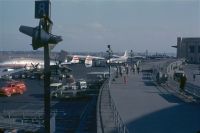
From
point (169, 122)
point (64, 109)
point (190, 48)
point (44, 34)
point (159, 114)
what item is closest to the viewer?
point (44, 34)

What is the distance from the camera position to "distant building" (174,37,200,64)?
393ft

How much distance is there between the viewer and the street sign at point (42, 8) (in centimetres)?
429

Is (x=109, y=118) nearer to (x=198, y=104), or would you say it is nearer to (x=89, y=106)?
(x=198, y=104)

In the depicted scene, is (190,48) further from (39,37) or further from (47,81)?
(39,37)

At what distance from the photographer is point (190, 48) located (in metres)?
124

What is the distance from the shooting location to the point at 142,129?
13.6 metres

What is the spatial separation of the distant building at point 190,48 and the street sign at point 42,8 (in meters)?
116

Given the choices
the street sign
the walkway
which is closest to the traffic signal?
the street sign

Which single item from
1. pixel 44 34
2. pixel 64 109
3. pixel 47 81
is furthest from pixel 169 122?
pixel 64 109

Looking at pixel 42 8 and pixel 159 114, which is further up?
pixel 42 8

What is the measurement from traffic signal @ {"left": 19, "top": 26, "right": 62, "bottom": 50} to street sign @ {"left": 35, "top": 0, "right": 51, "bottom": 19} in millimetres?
169

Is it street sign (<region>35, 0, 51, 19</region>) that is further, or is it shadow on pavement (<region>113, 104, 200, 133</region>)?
shadow on pavement (<region>113, 104, 200, 133</region>)

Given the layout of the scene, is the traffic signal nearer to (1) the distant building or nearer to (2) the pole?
(2) the pole

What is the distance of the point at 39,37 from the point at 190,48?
12340 centimetres
